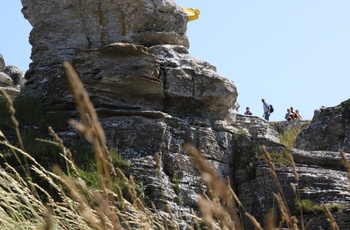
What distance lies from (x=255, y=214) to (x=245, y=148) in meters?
1.73

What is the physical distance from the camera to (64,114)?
35.7 feet

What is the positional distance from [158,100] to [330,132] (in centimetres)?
468

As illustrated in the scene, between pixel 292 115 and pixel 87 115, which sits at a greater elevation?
pixel 292 115

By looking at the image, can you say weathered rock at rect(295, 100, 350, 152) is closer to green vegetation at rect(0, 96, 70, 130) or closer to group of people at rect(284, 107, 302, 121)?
green vegetation at rect(0, 96, 70, 130)

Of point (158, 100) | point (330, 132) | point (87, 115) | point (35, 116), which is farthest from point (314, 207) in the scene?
point (87, 115)

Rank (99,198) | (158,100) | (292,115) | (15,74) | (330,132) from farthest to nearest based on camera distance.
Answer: (15,74) → (292,115) → (330,132) → (158,100) → (99,198)

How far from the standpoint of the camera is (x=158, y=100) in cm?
1133

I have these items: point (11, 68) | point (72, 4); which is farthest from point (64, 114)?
point (11, 68)

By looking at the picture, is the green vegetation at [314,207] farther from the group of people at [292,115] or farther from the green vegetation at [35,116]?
the group of people at [292,115]

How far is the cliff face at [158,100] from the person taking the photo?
9680 millimetres

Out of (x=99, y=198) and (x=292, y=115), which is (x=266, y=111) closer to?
(x=292, y=115)

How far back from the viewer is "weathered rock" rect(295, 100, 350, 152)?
13.7m

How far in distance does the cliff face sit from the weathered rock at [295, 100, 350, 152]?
2.33 m

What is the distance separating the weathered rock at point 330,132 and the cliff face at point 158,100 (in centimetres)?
233
